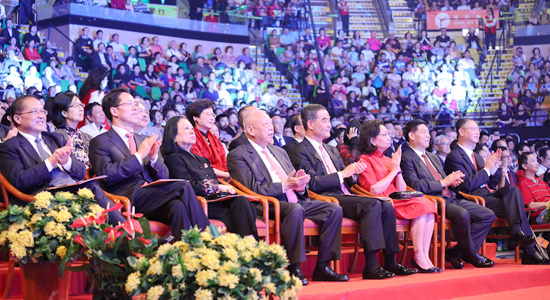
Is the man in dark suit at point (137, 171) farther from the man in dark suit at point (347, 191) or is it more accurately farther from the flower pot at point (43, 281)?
the man in dark suit at point (347, 191)

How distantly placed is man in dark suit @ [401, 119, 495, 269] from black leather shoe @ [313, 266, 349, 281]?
1.22 metres

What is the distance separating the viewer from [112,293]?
2.55 m

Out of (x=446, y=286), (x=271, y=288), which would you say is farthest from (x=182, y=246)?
(x=446, y=286)

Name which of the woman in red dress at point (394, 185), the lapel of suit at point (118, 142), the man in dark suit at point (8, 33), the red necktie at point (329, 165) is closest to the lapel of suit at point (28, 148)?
the lapel of suit at point (118, 142)

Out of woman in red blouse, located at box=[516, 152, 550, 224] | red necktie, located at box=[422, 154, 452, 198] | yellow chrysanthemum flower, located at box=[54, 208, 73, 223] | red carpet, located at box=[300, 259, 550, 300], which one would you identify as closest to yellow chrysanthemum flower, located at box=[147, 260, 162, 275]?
yellow chrysanthemum flower, located at box=[54, 208, 73, 223]

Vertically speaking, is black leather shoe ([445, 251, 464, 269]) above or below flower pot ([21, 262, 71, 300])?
below

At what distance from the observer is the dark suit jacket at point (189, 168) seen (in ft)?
12.4

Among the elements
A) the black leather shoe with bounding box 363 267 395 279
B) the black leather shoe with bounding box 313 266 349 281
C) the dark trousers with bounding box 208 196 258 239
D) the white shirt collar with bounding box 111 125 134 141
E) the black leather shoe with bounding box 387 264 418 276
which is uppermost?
the white shirt collar with bounding box 111 125 134 141

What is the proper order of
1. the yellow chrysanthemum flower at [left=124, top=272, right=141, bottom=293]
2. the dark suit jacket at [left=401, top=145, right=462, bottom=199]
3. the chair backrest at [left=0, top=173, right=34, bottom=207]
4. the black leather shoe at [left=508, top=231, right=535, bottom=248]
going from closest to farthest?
the yellow chrysanthemum flower at [left=124, top=272, right=141, bottom=293], the chair backrest at [left=0, top=173, right=34, bottom=207], the dark suit jacket at [left=401, top=145, right=462, bottom=199], the black leather shoe at [left=508, top=231, right=535, bottom=248]

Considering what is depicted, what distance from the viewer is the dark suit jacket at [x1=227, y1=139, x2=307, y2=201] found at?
3.89 metres

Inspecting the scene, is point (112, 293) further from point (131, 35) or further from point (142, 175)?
point (131, 35)

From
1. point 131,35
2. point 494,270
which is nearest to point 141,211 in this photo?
point 494,270

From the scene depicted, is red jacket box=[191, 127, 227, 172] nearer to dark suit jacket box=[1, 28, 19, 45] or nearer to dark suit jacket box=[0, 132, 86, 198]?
dark suit jacket box=[0, 132, 86, 198]

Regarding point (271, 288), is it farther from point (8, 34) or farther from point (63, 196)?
point (8, 34)
